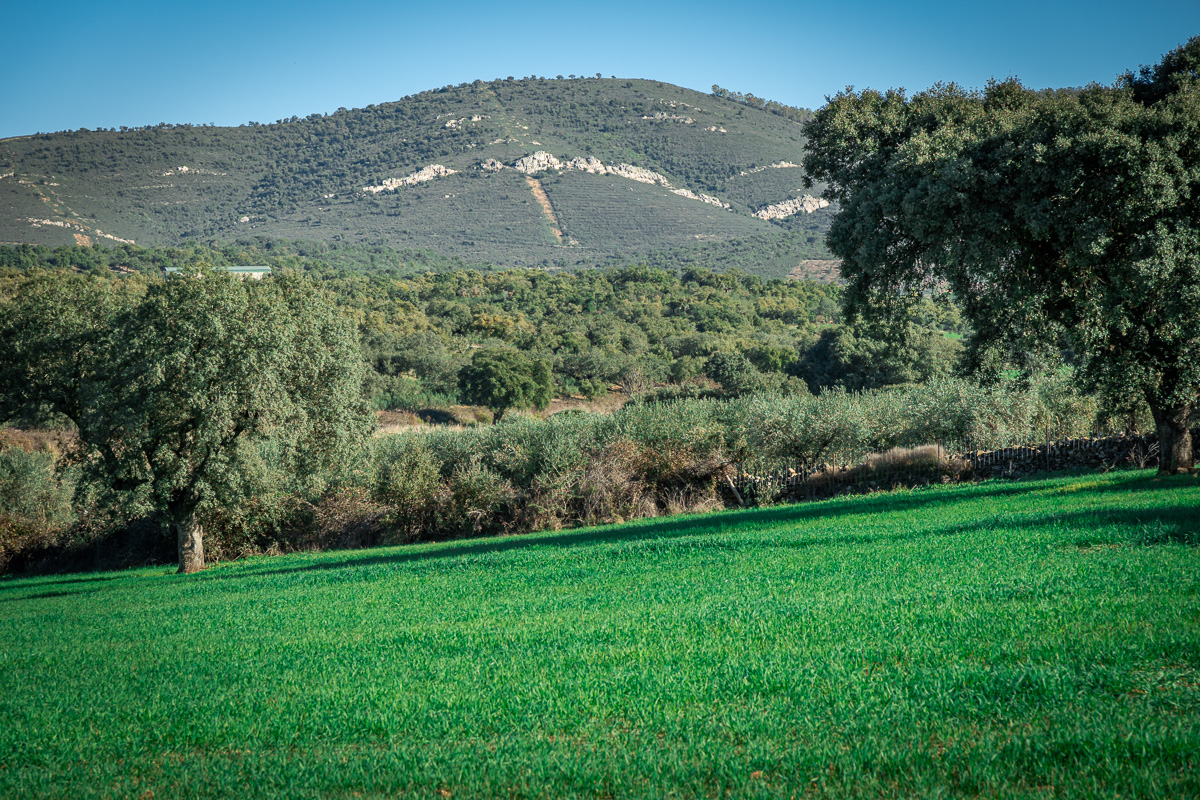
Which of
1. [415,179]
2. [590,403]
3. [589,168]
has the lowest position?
[590,403]

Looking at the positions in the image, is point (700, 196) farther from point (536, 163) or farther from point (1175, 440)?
point (1175, 440)

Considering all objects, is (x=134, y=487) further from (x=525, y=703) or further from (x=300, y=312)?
(x=525, y=703)

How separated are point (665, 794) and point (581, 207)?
151170mm

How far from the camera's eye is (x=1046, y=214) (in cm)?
1442

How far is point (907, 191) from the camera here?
52.7 ft

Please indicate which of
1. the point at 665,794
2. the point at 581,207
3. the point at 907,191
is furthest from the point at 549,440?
the point at 581,207

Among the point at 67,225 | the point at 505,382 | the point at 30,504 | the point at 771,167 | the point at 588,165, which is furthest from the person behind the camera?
the point at 588,165

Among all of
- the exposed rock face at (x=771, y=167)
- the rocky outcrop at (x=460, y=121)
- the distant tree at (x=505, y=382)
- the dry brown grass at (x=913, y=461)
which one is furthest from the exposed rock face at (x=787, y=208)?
the dry brown grass at (x=913, y=461)

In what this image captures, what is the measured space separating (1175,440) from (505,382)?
45.9 m

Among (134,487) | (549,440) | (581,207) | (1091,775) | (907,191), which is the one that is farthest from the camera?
(581,207)

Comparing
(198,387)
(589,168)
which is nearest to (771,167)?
(589,168)

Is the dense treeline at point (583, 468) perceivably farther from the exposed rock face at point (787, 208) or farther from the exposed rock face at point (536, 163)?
the exposed rock face at point (536, 163)

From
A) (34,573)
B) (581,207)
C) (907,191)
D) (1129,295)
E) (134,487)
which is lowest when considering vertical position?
(34,573)

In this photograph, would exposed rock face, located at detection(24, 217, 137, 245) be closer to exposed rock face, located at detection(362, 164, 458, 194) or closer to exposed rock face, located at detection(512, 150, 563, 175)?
exposed rock face, located at detection(362, 164, 458, 194)
